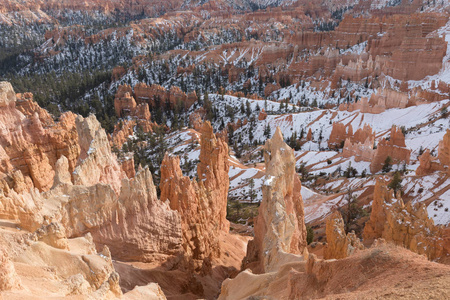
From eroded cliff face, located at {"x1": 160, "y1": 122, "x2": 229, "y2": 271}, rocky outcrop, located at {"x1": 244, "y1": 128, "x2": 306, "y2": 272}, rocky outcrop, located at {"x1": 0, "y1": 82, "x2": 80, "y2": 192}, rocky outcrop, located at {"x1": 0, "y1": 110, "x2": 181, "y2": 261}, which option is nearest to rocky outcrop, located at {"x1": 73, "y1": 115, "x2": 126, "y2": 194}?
rocky outcrop, located at {"x1": 0, "y1": 110, "x2": 181, "y2": 261}

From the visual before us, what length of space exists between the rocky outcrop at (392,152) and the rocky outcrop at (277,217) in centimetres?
2675

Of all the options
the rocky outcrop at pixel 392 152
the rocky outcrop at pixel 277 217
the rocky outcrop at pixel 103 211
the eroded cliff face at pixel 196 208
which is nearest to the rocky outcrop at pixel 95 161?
the rocky outcrop at pixel 103 211

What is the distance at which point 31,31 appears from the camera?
16725cm

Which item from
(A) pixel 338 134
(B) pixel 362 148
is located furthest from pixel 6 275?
(A) pixel 338 134

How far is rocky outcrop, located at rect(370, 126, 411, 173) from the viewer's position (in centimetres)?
4050

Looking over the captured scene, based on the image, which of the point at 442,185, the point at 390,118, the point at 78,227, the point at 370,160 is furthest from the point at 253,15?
the point at 78,227

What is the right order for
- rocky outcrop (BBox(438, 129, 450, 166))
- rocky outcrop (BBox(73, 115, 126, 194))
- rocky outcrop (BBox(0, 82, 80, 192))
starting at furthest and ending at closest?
rocky outcrop (BBox(438, 129, 450, 166)) < rocky outcrop (BBox(0, 82, 80, 192)) < rocky outcrop (BBox(73, 115, 126, 194))

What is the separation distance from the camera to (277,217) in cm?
1402

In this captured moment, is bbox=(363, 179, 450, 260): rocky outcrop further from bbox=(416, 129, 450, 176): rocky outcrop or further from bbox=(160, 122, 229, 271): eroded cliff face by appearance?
bbox=(416, 129, 450, 176): rocky outcrop

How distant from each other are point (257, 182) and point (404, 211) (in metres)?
24.6

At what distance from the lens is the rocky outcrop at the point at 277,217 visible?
13219mm

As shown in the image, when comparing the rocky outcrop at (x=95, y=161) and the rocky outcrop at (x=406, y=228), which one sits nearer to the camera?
the rocky outcrop at (x=95, y=161)

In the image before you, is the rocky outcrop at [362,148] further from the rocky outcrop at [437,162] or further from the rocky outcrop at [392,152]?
the rocky outcrop at [437,162]

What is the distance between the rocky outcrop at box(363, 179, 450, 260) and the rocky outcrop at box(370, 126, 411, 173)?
68.9 ft
